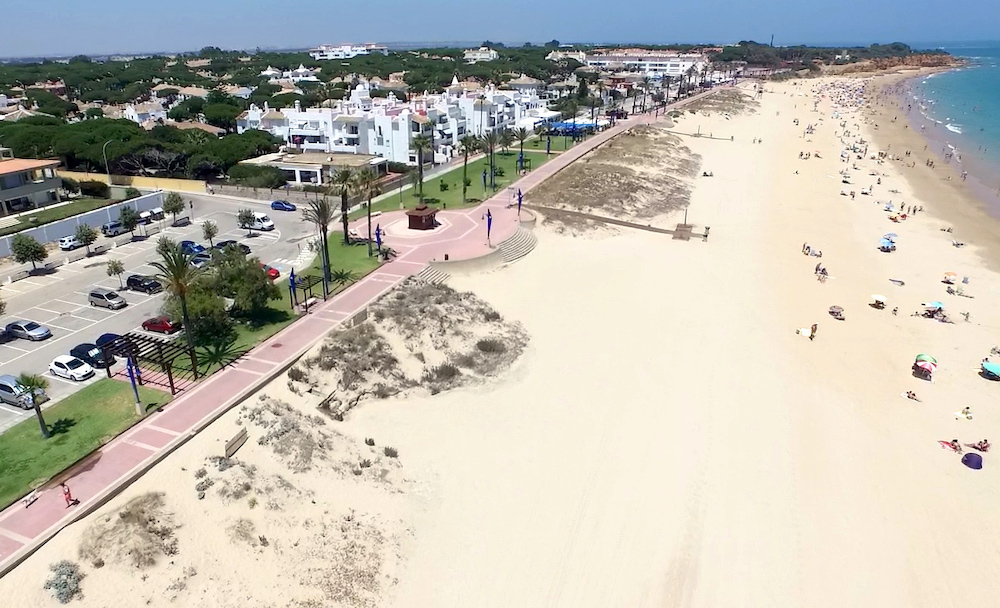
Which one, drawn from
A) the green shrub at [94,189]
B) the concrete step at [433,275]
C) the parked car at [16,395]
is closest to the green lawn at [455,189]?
the concrete step at [433,275]

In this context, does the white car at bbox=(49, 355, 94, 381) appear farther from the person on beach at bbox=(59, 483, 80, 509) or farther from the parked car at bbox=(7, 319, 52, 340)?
the person on beach at bbox=(59, 483, 80, 509)

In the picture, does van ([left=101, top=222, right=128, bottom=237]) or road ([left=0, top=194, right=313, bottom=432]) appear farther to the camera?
van ([left=101, top=222, right=128, bottom=237])

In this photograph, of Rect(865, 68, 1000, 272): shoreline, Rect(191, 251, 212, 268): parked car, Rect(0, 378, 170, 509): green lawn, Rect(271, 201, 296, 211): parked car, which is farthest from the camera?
Rect(271, 201, 296, 211): parked car

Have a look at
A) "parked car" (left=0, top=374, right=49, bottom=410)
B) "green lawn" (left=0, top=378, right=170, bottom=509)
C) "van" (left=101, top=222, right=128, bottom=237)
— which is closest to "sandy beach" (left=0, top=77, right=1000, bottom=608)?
"green lawn" (left=0, top=378, right=170, bottom=509)

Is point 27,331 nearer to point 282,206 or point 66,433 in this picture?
point 66,433

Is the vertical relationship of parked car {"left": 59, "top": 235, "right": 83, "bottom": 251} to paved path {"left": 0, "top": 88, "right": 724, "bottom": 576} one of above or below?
above

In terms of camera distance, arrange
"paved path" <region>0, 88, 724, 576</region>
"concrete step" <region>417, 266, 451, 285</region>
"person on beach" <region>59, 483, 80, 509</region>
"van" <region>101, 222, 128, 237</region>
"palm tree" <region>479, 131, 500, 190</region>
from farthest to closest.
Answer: "palm tree" <region>479, 131, 500, 190</region>, "van" <region>101, 222, 128, 237</region>, "concrete step" <region>417, 266, 451, 285</region>, "person on beach" <region>59, 483, 80, 509</region>, "paved path" <region>0, 88, 724, 576</region>

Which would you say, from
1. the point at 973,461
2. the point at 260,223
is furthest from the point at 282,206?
the point at 973,461

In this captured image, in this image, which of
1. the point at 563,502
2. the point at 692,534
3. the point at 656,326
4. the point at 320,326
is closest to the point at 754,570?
the point at 692,534
